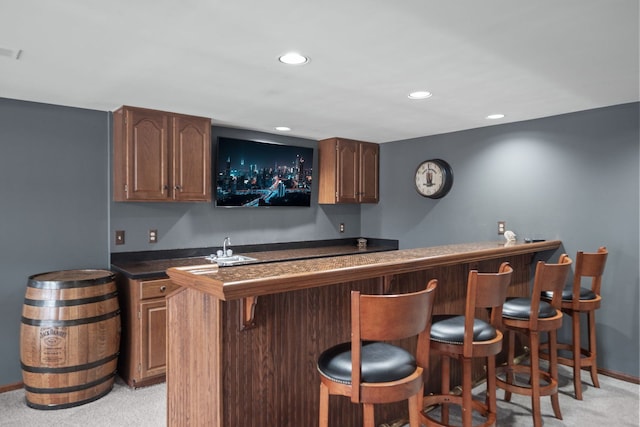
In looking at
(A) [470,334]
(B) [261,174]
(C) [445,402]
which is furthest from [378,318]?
(B) [261,174]

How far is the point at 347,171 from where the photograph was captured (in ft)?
16.5

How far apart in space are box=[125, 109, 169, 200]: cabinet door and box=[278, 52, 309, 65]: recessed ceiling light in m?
1.66

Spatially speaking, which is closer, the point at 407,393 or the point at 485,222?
the point at 407,393

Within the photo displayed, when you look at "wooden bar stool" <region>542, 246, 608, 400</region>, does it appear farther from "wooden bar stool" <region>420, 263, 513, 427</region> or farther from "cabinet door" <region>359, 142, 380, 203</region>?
"cabinet door" <region>359, 142, 380, 203</region>

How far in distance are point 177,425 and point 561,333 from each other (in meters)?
3.33

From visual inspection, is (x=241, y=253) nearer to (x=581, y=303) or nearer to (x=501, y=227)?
(x=501, y=227)

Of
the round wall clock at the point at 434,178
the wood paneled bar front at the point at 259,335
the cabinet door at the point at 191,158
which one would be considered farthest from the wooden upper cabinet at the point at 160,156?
the round wall clock at the point at 434,178

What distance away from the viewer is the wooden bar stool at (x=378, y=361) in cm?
149

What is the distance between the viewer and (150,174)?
3520 millimetres

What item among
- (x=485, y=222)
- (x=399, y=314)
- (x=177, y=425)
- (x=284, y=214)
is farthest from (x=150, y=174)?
(x=485, y=222)

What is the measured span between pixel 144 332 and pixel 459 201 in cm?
332

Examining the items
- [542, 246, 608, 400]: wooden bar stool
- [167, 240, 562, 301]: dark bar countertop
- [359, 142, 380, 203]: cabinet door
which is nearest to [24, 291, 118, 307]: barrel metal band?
[167, 240, 562, 301]: dark bar countertop

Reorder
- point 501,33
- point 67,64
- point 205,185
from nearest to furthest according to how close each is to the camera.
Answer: point 501,33 < point 67,64 < point 205,185

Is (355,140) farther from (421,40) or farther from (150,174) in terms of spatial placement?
(421,40)
